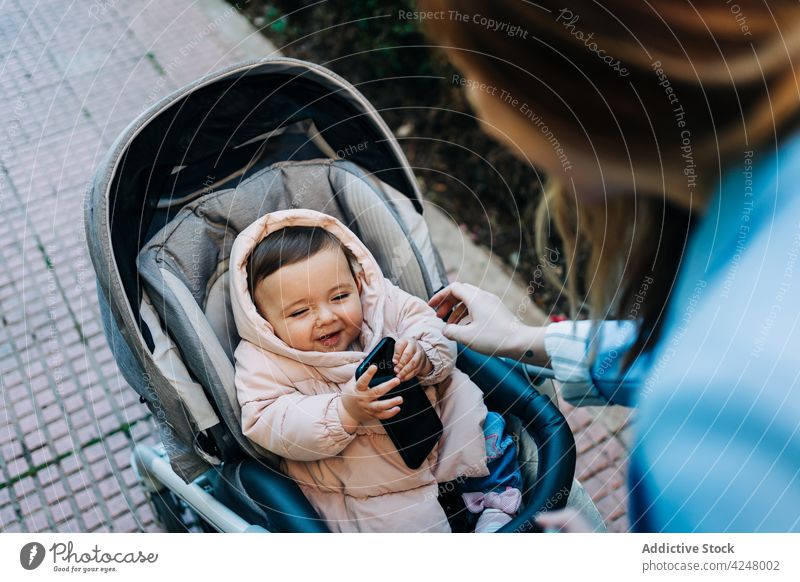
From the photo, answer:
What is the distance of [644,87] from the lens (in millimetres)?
673

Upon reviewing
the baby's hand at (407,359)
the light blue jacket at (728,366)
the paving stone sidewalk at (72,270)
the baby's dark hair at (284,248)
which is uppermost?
the light blue jacket at (728,366)

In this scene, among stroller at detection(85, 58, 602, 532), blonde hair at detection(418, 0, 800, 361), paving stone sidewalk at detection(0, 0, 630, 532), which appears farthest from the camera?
paving stone sidewalk at detection(0, 0, 630, 532)

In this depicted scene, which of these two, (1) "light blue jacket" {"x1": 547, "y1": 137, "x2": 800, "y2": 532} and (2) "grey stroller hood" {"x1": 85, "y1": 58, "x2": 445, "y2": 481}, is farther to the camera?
(2) "grey stroller hood" {"x1": 85, "y1": 58, "x2": 445, "y2": 481}

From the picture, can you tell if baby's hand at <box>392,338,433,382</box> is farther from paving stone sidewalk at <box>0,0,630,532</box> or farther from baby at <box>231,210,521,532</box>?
paving stone sidewalk at <box>0,0,630,532</box>

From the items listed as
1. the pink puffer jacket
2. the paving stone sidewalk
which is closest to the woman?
the pink puffer jacket

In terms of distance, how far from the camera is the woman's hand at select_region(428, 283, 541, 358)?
0.94 m

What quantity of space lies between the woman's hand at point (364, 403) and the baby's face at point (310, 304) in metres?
0.08

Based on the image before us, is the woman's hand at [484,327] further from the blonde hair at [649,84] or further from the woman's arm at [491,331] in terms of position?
the blonde hair at [649,84]

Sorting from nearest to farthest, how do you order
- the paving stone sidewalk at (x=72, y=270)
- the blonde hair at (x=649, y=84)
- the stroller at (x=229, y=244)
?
the blonde hair at (x=649, y=84)
the stroller at (x=229, y=244)
the paving stone sidewalk at (x=72, y=270)

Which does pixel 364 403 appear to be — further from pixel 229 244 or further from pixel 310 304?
pixel 229 244

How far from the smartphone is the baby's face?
7cm

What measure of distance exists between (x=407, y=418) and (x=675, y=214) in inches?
15.7

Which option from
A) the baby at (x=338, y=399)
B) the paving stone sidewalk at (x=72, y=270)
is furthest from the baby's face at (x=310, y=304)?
the paving stone sidewalk at (x=72, y=270)

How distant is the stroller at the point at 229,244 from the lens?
90cm
